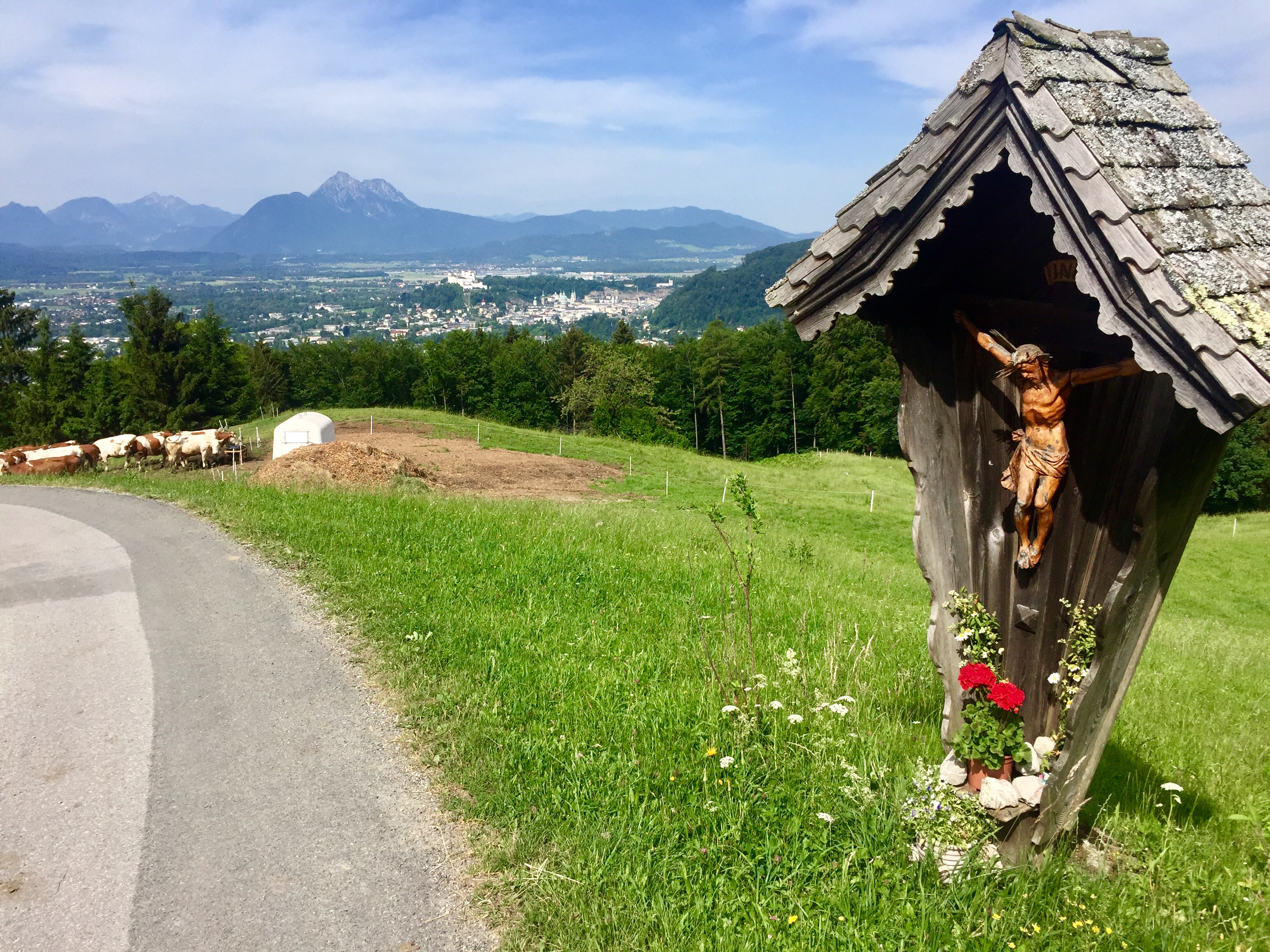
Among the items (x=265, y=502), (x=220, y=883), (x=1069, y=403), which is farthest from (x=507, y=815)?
(x=265, y=502)

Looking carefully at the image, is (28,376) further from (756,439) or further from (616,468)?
(756,439)

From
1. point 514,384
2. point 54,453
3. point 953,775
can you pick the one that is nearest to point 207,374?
point 514,384

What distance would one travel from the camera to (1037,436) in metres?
4.12

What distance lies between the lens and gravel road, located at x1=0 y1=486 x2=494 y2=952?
4.55 meters

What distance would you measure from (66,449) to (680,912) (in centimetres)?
2742

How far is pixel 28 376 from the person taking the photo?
6450cm

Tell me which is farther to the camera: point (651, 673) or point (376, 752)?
point (651, 673)

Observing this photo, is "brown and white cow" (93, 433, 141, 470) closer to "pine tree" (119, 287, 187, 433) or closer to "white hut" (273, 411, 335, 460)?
"white hut" (273, 411, 335, 460)

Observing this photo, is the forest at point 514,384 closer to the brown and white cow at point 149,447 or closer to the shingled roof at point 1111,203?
the brown and white cow at point 149,447

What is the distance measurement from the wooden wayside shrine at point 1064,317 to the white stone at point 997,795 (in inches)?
7.4

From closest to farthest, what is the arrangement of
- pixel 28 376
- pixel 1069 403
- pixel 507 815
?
pixel 1069 403
pixel 507 815
pixel 28 376

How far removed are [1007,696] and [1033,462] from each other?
126cm

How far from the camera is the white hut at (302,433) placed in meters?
30.4

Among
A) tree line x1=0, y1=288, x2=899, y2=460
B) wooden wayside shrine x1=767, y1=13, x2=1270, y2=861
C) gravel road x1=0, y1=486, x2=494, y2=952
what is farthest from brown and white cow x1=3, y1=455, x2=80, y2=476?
tree line x1=0, y1=288, x2=899, y2=460
